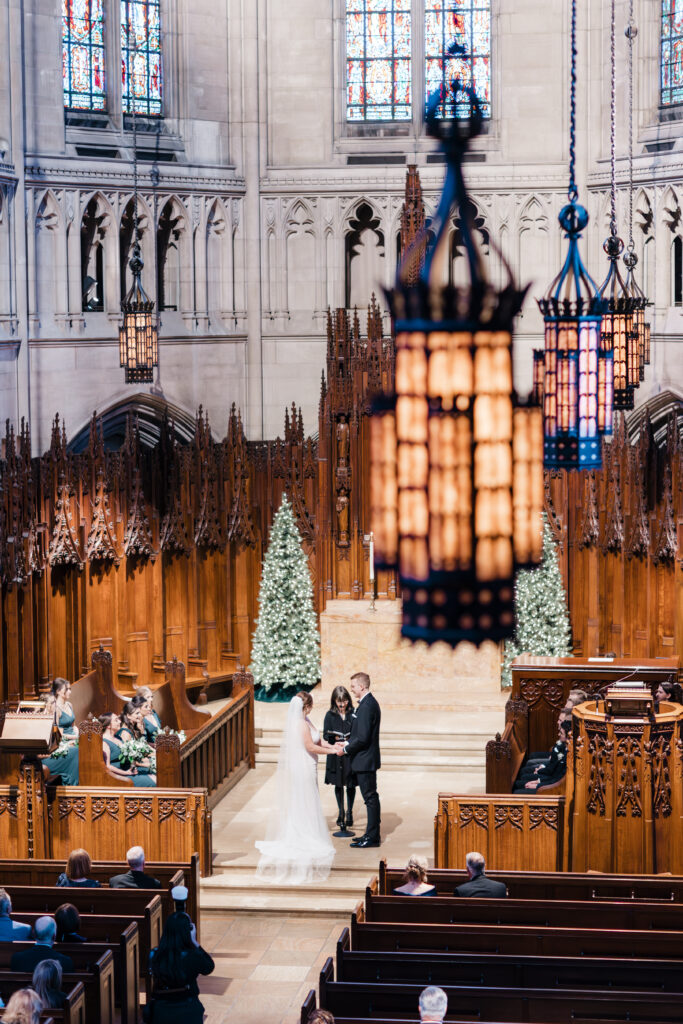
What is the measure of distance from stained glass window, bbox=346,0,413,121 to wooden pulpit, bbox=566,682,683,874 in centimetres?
1238

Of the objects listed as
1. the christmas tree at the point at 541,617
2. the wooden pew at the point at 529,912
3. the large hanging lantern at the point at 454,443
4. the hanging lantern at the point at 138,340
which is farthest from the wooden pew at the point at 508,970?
the hanging lantern at the point at 138,340

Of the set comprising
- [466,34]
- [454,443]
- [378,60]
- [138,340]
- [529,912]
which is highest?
[466,34]

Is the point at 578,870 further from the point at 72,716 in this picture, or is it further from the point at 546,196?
the point at 546,196

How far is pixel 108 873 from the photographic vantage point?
419 inches

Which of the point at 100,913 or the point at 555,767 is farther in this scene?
the point at 555,767

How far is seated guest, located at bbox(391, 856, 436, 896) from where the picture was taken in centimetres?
970

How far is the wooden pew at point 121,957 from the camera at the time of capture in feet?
28.6

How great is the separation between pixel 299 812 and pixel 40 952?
176 inches

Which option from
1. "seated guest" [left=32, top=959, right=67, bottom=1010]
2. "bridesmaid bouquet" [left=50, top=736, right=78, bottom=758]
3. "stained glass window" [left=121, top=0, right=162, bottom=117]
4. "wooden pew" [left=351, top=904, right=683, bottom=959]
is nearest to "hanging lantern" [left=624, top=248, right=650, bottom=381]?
"bridesmaid bouquet" [left=50, top=736, right=78, bottom=758]

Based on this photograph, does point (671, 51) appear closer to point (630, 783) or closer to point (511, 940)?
point (630, 783)

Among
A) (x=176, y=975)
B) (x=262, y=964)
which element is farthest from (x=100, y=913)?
(x=262, y=964)

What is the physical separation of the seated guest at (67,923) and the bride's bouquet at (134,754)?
13.2 feet

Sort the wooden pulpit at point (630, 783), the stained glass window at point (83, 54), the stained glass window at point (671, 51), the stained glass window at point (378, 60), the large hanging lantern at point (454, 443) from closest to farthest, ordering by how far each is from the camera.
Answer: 1. the large hanging lantern at point (454, 443)
2. the wooden pulpit at point (630, 783)
3. the stained glass window at point (671, 51)
4. the stained glass window at point (83, 54)
5. the stained glass window at point (378, 60)

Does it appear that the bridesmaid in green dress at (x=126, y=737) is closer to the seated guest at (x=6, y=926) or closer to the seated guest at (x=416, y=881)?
the seated guest at (x=416, y=881)
